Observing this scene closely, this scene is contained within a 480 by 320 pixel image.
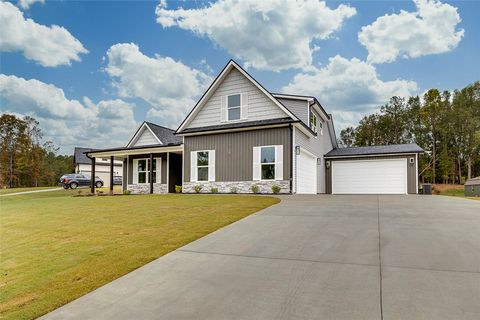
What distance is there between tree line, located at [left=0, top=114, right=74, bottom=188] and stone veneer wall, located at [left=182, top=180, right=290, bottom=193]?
37.0m

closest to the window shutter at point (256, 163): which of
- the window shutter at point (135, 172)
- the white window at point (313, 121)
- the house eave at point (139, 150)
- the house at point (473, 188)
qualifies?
the white window at point (313, 121)

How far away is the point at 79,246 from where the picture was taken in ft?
18.7

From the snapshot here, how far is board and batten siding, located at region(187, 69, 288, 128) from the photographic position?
15711 millimetres

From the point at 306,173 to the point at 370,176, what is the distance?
573 centimetres

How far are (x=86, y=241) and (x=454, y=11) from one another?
22.6 meters

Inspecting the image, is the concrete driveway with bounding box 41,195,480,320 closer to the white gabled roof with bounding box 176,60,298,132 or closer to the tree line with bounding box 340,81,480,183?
the white gabled roof with bounding box 176,60,298,132

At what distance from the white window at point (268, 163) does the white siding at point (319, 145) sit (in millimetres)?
894

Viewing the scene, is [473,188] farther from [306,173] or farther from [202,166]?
[202,166]

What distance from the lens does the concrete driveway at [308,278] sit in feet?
10.1

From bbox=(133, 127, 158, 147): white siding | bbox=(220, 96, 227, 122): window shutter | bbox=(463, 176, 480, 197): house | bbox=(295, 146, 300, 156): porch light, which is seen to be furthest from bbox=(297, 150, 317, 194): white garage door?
bbox=(463, 176, 480, 197): house

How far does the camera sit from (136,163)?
21609 millimetres

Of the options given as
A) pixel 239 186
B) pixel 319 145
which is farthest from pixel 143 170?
pixel 319 145

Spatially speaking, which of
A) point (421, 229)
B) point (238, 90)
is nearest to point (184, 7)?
point (238, 90)

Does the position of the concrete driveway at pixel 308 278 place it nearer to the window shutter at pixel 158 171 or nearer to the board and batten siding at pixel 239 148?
the board and batten siding at pixel 239 148
